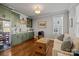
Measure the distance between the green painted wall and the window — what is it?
0.46 m

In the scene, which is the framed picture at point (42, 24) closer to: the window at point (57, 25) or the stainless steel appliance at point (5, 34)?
the window at point (57, 25)

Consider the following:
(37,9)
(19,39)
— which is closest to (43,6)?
(37,9)

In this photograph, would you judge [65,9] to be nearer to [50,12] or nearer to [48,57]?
[50,12]

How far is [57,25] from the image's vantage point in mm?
2359

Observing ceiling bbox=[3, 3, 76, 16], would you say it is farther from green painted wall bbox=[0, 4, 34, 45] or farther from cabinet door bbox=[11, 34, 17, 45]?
cabinet door bbox=[11, 34, 17, 45]

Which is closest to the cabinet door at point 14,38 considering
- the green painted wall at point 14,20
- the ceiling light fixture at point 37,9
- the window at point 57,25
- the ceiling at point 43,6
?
the green painted wall at point 14,20

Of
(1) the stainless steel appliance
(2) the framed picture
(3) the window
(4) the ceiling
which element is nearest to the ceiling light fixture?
(4) the ceiling

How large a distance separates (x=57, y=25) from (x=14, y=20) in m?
0.83

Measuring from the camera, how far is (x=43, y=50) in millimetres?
2365

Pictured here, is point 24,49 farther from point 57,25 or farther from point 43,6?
point 43,6

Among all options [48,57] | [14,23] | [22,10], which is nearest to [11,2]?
[22,10]

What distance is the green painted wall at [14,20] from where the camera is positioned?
2186 millimetres

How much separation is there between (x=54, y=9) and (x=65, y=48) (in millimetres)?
761

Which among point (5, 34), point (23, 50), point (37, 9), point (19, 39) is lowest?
point (23, 50)
